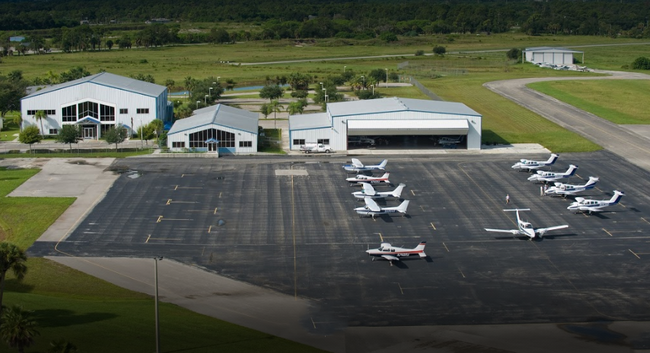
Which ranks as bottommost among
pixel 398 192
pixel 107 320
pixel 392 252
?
pixel 107 320

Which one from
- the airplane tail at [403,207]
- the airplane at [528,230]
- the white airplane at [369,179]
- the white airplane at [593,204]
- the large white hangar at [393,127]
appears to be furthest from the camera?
the large white hangar at [393,127]

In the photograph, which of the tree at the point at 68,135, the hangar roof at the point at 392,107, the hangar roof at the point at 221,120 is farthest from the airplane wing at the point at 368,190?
Result: the tree at the point at 68,135

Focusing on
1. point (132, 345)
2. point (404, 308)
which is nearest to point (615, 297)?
point (404, 308)

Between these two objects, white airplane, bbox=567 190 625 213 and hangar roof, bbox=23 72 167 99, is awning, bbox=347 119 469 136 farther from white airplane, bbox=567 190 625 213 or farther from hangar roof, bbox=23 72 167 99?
hangar roof, bbox=23 72 167 99

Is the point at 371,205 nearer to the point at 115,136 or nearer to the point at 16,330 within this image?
the point at 16,330

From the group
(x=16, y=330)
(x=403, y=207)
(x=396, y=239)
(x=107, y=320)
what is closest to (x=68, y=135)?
(x=403, y=207)

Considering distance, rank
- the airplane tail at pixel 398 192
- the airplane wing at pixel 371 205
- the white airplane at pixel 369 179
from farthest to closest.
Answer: the white airplane at pixel 369 179, the airplane tail at pixel 398 192, the airplane wing at pixel 371 205

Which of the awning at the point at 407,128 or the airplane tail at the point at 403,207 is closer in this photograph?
the airplane tail at the point at 403,207

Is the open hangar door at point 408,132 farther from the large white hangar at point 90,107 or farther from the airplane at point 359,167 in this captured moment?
the large white hangar at point 90,107
